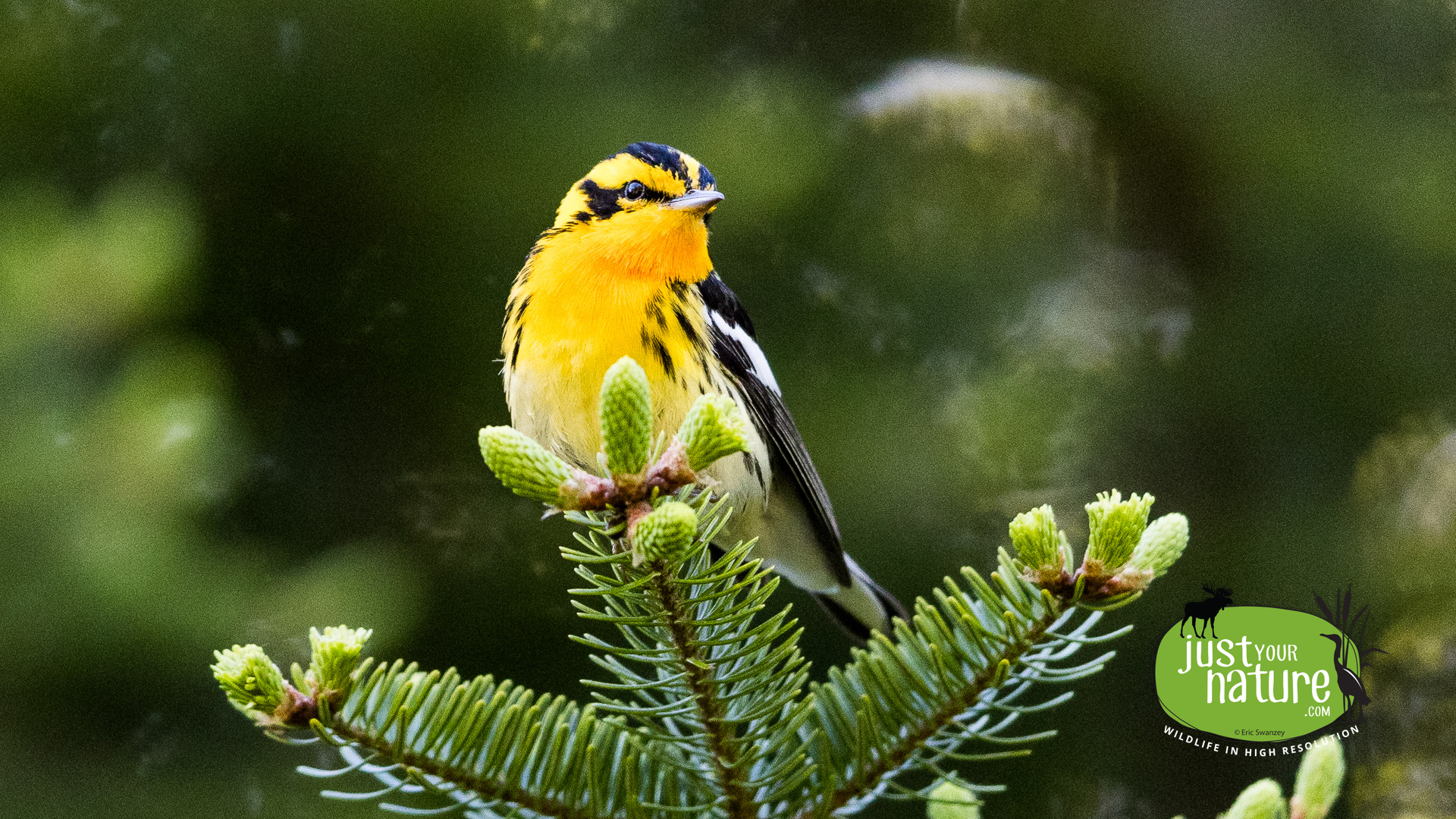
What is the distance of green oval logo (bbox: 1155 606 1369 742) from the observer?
128 cm

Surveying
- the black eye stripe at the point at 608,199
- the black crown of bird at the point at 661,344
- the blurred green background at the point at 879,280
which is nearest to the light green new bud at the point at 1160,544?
the black crown of bird at the point at 661,344

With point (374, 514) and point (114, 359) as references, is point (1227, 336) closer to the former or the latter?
point (374, 514)

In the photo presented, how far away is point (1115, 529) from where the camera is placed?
776 millimetres

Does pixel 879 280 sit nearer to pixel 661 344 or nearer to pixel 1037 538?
pixel 661 344

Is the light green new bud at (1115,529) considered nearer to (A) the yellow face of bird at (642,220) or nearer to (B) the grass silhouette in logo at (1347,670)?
(B) the grass silhouette in logo at (1347,670)

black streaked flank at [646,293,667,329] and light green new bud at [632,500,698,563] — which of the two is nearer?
light green new bud at [632,500,698,563]

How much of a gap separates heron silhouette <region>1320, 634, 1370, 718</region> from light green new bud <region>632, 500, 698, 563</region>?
0.95m

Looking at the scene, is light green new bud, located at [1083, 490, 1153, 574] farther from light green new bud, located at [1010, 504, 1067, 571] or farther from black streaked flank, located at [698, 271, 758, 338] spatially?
black streaked flank, located at [698, 271, 758, 338]

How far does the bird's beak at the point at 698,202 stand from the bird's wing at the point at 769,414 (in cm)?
17

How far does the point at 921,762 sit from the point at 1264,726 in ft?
1.97

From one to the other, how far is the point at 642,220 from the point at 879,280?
30.7 inches

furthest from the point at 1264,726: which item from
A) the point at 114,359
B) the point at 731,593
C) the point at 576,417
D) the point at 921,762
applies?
the point at 114,359

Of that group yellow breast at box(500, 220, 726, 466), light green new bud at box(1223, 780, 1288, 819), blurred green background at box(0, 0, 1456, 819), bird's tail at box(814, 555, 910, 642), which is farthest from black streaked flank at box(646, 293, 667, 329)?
light green new bud at box(1223, 780, 1288, 819)

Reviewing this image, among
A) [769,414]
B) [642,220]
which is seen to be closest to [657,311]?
[642,220]
